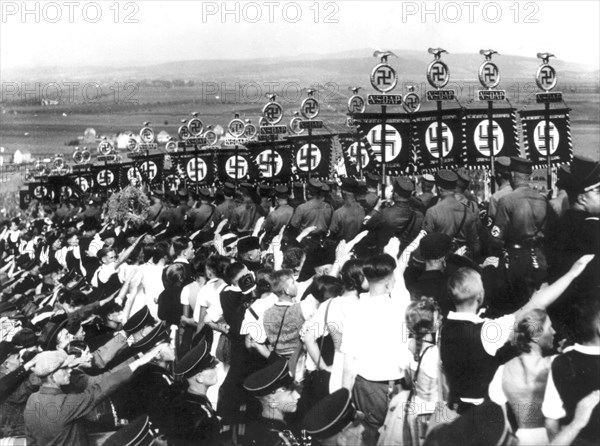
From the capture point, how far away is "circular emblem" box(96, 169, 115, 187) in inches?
→ 851

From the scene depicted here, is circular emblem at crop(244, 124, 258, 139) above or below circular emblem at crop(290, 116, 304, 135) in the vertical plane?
below

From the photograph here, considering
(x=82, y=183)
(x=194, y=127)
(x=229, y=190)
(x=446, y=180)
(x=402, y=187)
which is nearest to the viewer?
(x=446, y=180)

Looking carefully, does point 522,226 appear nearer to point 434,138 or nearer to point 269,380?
point 269,380

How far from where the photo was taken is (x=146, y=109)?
28.7 metres

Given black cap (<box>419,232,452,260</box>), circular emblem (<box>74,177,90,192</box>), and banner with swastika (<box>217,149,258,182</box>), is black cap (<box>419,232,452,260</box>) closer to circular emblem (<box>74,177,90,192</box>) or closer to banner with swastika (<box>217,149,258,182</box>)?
banner with swastika (<box>217,149,258,182</box>)

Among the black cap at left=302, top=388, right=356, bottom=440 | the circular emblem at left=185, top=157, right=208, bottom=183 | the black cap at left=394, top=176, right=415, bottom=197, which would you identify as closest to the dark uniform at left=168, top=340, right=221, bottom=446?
the black cap at left=302, top=388, right=356, bottom=440

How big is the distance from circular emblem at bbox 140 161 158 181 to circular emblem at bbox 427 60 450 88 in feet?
33.8

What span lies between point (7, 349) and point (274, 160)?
26.8 ft

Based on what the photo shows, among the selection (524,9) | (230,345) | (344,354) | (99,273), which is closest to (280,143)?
(99,273)

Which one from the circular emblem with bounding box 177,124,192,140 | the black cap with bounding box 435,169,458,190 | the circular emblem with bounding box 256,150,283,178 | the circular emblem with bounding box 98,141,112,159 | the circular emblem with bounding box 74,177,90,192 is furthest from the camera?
the circular emblem with bounding box 74,177,90,192

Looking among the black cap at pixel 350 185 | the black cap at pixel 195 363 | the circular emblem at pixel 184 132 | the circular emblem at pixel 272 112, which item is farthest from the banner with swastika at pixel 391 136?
the circular emblem at pixel 184 132

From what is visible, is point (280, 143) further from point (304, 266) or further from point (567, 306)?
point (567, 306)

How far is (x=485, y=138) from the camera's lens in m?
8.98

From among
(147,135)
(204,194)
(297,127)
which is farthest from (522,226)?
(147,135)
